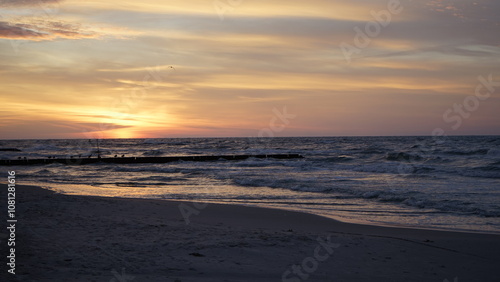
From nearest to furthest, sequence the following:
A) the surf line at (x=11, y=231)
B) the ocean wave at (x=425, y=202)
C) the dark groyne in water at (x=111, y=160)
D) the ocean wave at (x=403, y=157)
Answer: the surf line at (x=11, y=231), the ocean wave at (x=425, y=202), the dark groyne in water at (x=111, y=160), the ocean wave at (x=403, y=157)

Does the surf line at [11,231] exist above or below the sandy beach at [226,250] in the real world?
above

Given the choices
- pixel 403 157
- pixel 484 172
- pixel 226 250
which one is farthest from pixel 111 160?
pixel 226 250

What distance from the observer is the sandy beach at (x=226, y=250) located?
6316 mm

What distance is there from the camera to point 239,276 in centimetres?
629

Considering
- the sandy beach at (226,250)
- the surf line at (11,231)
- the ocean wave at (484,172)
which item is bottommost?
the sandy beach at (226,250)

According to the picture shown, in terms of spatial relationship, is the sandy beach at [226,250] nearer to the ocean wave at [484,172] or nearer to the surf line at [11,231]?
the surf line at [11,231]

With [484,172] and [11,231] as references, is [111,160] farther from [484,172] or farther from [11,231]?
[11,231]

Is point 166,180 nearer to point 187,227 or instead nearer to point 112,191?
point 112,191

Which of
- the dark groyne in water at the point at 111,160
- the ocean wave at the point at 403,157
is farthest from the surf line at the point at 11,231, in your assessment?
the ocean wave at the point at 403,157

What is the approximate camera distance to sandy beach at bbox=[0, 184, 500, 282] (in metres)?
6.32

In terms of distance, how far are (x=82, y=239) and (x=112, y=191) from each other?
37.8 ft

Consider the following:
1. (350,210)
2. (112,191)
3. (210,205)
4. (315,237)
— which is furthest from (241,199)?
(315,237)

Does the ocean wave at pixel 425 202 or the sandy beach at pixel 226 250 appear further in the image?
the ocean wave at pixel 425 202

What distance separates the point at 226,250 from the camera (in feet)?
24.7
